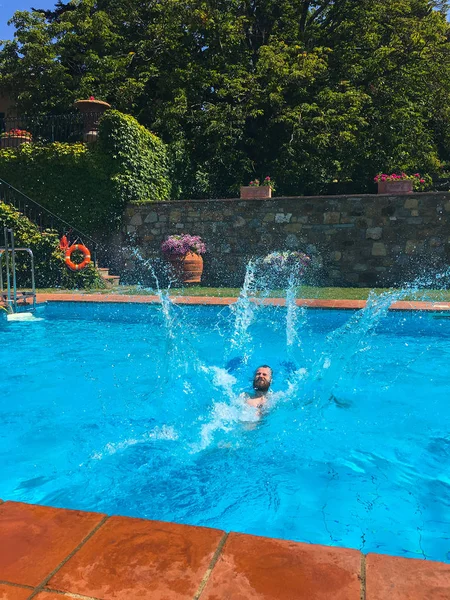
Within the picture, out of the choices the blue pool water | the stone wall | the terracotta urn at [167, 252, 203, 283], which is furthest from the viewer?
the terracotta urn at [167, 252, 203, 283]

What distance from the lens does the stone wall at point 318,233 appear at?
1155 cm

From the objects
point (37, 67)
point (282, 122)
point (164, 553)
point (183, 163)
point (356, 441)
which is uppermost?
point (37, 67)

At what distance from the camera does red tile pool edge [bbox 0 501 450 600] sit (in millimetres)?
1586

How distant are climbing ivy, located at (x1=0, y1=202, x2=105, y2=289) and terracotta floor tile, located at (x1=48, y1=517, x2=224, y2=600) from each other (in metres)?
10.8

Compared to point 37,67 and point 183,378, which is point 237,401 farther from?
point 37,67

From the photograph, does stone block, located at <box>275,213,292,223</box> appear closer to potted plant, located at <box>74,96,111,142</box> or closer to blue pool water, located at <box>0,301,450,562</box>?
blue pool water, located at <box>0,301,450,562</box>

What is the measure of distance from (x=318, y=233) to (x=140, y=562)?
36.2ft

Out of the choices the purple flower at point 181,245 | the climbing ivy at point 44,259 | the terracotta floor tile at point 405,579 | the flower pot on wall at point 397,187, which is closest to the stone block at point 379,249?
the flower pot on wall at point 397,187

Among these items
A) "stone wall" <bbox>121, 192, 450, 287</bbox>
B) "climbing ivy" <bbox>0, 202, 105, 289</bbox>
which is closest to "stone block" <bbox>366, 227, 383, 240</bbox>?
"stone wall" <bbox>121, 192, 450, 287</bbox>

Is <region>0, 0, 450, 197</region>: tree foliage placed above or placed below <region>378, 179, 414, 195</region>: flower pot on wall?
above

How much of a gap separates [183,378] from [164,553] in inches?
168

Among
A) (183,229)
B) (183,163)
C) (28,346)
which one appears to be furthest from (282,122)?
(28,346)

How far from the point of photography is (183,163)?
1507 cm

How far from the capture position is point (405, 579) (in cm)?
163
